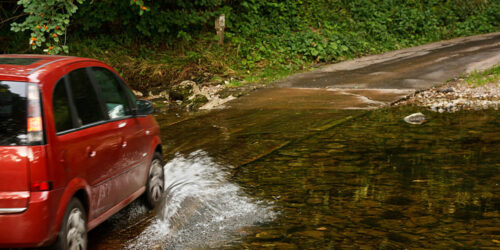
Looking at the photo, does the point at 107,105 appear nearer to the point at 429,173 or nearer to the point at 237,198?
the point at 237,198

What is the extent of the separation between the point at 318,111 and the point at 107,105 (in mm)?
7277

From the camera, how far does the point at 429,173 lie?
701cm

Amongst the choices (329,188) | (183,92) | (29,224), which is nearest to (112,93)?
(29,224)

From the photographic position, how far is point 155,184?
6398 mm

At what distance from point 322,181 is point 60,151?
3546 mm

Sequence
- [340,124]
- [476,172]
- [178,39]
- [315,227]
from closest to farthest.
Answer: [315,227]
[476,172]
[340,124]
[178,39]

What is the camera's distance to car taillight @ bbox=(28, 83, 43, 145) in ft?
13.3

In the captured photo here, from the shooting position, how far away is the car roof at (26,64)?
426cm

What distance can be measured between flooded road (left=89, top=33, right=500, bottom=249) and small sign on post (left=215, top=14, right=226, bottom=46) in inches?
294

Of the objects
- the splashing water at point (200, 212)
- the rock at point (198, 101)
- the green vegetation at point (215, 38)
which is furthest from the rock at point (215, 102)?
the splashing water at point (200, 212)

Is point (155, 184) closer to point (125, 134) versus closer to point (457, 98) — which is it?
point (125, 134)

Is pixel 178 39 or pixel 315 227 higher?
pixel 178 39

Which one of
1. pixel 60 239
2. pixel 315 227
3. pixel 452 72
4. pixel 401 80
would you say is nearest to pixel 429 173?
pixel 315 227

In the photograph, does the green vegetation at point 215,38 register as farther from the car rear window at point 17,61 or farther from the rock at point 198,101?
the car rear window at point 17,61
